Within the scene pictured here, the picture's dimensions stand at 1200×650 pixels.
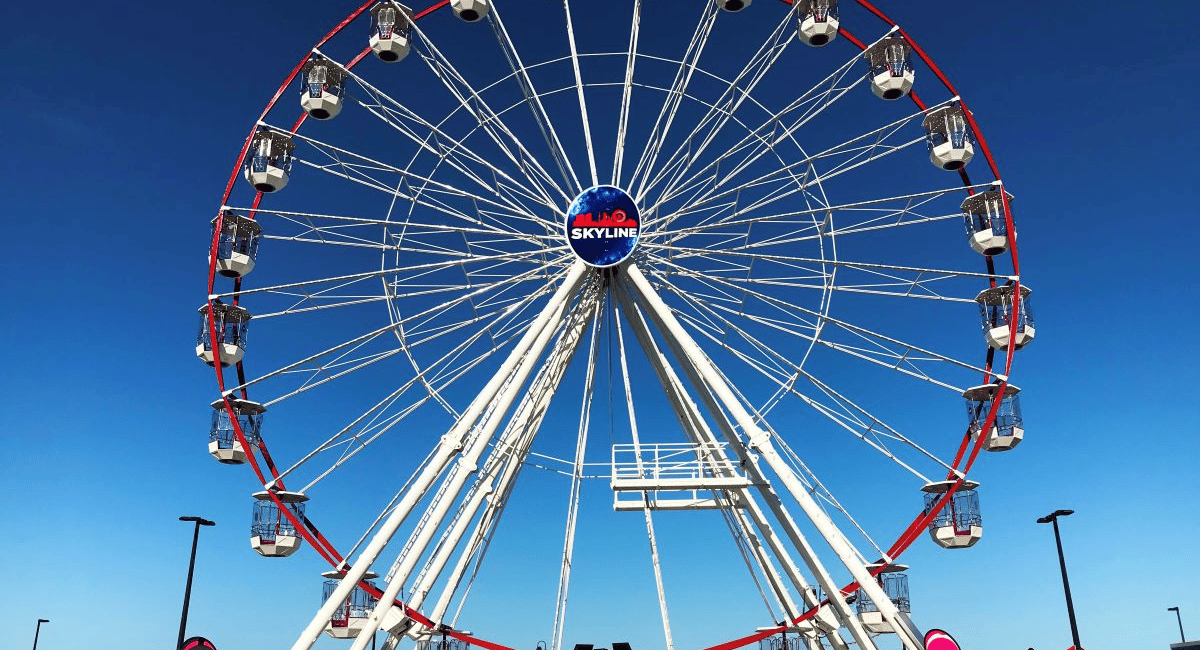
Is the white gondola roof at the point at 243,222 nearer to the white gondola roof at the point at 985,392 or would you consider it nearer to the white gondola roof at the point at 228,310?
the white gondola roof at the point at 228,310

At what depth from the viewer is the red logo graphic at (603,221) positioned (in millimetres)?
20062

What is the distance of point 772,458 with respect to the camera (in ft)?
57.3

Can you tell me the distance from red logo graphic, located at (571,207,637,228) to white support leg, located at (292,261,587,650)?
848 millimetres

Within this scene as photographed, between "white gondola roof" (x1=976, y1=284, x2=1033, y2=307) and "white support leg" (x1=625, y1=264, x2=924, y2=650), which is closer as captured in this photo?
"white support leg" (x1=625, y1=264, x2=924, y2=650)

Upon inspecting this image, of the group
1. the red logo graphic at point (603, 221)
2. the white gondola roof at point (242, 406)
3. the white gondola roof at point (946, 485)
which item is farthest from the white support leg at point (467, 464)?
the white gondola roof at point (946, 485)

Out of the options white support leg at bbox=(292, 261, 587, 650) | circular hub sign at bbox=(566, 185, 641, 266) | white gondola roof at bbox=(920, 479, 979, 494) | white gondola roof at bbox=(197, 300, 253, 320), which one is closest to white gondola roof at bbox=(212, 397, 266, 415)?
white gondola roof at bbox=(197, 300, 253, 320)

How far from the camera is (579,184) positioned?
20656mm

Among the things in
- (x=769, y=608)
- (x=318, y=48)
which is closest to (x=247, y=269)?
(x=318, y=48)

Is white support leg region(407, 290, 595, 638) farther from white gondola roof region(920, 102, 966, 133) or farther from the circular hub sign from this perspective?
white gondola roof region(920, 102, 966, 133)

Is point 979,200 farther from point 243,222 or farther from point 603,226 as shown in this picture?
point 243,222

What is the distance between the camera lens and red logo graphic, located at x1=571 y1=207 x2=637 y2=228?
65.8 ft

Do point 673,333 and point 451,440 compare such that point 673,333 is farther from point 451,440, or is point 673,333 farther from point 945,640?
point 945,640

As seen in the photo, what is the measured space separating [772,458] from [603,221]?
6.21m

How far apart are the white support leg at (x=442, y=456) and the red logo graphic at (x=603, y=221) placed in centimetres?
85
